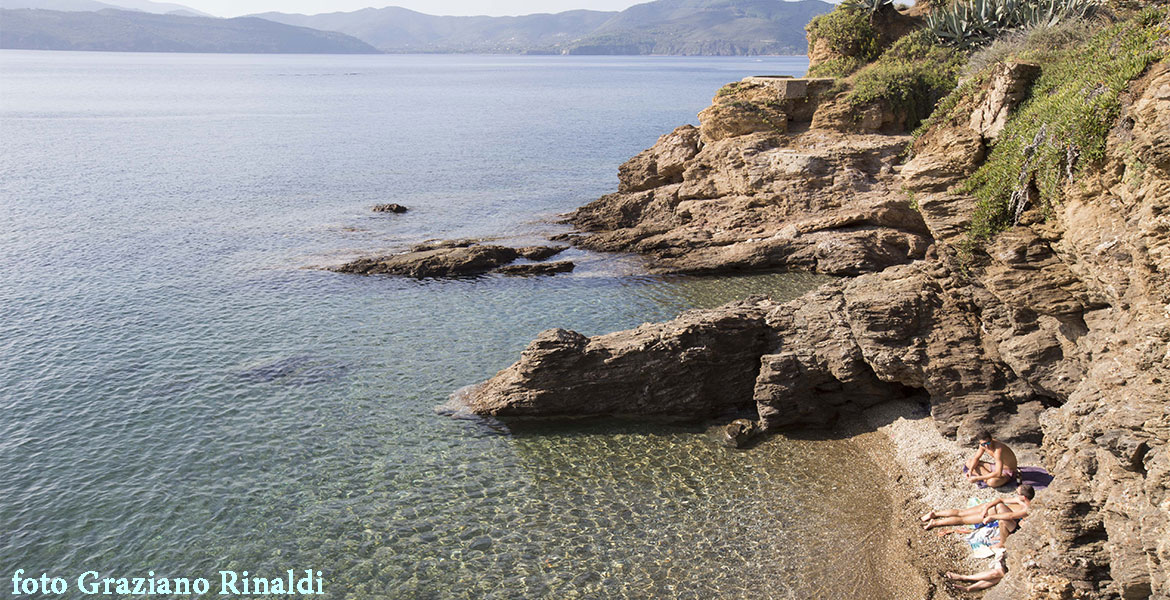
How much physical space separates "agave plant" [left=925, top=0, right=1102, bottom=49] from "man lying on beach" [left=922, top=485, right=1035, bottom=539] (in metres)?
18.5

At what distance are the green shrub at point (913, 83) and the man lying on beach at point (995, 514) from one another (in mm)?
23099

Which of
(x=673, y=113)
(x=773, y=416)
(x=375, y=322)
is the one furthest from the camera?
(x=673, y=113)

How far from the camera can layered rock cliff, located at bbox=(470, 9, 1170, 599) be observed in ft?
38.5

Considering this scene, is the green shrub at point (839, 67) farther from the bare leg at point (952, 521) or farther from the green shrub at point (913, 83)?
the bare leg at point (952, 521)

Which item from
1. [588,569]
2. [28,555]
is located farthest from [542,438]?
[28,555]

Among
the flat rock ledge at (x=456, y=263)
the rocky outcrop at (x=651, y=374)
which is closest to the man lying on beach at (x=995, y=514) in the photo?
the rocky outcrop at (x=651, y=374)

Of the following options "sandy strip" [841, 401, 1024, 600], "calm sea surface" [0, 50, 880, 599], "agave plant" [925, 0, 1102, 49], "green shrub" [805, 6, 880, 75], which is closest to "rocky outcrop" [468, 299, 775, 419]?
"calm sea surface" [0, 50, 880, 599]

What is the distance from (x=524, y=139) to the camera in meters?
78.4

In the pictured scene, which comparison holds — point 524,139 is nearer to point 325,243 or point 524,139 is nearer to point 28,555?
point 325,243

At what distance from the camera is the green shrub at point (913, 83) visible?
34.0 metres

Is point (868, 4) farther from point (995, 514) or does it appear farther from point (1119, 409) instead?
point (1119, 409)

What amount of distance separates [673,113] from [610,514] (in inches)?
3675

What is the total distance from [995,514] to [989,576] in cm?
154

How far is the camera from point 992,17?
3259cm
